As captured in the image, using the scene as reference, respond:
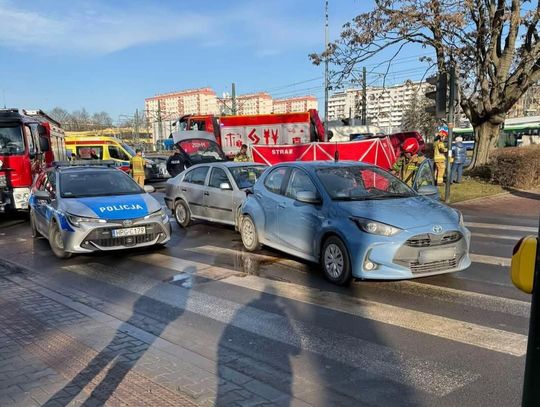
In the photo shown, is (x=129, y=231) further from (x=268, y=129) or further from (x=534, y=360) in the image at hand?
(x=268, y=129)

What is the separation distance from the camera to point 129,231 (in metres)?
8.32

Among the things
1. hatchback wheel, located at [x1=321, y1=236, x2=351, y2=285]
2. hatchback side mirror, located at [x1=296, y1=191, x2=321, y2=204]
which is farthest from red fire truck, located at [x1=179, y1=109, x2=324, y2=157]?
hatchback wheel, located at [x1=321, y1=236, x2=351, y2=285]

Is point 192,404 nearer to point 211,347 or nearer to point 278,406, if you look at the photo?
point 278,406

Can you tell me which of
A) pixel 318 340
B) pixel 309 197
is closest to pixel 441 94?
pixel 309 197

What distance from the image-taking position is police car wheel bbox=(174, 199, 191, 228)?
11.8 meters

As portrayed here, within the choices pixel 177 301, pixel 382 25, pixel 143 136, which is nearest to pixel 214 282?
pixel 177 301

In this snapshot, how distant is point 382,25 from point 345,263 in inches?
543

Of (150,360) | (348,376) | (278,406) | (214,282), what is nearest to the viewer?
(278,406)

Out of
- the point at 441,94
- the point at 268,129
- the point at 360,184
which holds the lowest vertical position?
the point at 360,184

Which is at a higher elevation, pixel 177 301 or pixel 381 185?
pixel 381 185

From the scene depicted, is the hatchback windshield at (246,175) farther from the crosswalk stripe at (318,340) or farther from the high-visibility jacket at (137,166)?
the high-visibility jacket at (137,166)

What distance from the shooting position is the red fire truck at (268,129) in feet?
71.8

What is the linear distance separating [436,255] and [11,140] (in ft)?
37.6

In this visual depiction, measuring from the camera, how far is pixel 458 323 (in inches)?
199
